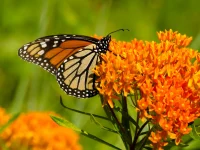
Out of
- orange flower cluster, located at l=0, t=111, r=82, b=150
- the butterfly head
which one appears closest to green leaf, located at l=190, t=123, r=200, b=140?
the butterfly head

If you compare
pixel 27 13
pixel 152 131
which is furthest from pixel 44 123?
pixel 27 13

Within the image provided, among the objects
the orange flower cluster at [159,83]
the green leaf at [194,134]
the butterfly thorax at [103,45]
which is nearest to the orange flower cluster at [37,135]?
the butterfly thorax at [103,45]

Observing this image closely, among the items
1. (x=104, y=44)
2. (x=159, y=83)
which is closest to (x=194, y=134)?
(x=159, y=83)

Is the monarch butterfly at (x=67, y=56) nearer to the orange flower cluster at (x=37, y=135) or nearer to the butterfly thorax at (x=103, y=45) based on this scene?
the butterfly thorax at (x=103, y=45)

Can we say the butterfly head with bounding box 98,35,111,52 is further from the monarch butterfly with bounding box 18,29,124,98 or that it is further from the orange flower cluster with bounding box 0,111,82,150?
the orange flower cluster with bounding box 0,111,82,150

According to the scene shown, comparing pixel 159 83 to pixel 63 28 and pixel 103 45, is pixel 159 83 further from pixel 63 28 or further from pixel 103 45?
pixel 63 28

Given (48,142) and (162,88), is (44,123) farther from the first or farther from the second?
(162,88)

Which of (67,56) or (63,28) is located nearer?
(67,56)
